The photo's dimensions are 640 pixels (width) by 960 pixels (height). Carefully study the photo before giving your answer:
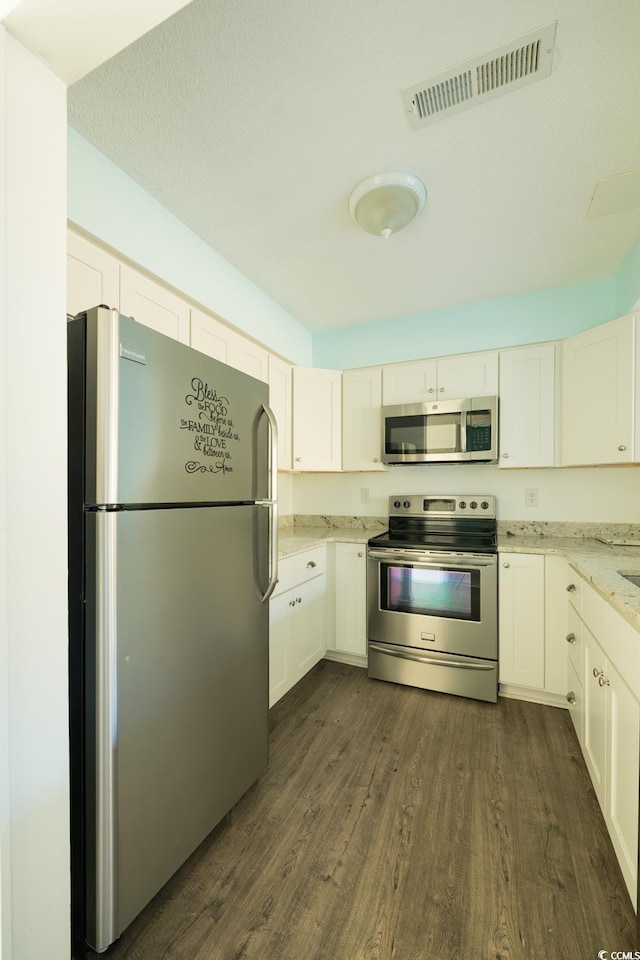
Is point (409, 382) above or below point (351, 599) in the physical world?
above

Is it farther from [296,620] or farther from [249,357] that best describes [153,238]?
[296,620]

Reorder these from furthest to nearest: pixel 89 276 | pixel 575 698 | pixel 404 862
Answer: pixel 575 698 < pixel 89 276 < pixel 404 862

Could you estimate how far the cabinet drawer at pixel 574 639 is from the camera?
182cm

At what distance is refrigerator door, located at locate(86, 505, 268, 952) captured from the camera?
0.98m

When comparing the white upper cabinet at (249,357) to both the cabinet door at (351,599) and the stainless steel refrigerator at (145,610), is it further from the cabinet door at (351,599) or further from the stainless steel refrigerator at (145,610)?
the cabinet door at (351,599)

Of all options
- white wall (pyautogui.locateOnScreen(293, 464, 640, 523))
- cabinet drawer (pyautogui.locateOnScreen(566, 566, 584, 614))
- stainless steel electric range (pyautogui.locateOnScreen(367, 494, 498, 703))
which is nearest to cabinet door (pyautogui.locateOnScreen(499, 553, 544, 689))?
stainless steel electric range (pyautogui.locateOnScreen(367, 494, 498, 703))

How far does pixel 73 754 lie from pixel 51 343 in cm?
105

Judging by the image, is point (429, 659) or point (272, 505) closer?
point (272, 505)

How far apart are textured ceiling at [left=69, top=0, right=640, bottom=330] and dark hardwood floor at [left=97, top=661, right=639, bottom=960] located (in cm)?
258

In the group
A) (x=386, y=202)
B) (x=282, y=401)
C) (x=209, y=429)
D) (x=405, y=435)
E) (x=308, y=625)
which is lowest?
(x=308, y=625)

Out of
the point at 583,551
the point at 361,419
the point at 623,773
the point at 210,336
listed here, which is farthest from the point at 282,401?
the point at 623,773

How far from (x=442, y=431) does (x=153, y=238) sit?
206 cm

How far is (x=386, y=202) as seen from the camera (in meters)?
1.72

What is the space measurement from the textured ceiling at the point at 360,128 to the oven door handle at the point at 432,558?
1777 millimetres
